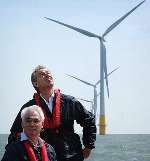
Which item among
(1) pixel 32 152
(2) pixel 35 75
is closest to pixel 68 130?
(2) pixel 35 75

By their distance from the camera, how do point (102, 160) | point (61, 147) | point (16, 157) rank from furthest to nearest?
1. point (102, 160)
2. point (61, 147)
3. point (16, 157)

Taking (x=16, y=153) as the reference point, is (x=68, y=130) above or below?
above

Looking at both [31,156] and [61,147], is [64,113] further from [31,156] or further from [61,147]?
[31,156]

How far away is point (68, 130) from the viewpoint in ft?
20.9

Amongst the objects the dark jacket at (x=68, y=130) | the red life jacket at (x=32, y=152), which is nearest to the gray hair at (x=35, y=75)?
the dark jacket at (x=68, y=130)

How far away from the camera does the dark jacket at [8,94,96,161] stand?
6.26m

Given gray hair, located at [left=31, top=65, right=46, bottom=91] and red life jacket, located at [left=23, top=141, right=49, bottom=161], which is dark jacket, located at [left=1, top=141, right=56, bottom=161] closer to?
red life jacket, located at [left=23, top=141, right=49, bottom=161]

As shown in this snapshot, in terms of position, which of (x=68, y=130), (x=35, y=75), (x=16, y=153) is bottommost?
(x=16, y=153)

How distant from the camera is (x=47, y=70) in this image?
632 cm

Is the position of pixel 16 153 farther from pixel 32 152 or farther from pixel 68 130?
pixel 68 130

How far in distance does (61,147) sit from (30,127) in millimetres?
1108

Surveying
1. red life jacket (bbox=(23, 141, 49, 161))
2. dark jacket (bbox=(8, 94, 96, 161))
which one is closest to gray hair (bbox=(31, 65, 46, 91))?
dark jacket (bbox=(8, 94, 96, 161))

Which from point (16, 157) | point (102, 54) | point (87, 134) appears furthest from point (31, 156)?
point (102, 54)

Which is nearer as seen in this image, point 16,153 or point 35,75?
point 16,153
